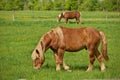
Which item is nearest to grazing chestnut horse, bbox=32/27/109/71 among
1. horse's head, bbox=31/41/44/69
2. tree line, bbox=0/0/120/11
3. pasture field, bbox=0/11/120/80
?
horse's head, bbox=31/41/44/69

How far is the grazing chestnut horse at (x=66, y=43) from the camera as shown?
4.34m

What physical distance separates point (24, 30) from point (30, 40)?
1.51 metres

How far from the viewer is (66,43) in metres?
4.44

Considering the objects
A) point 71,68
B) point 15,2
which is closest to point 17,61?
point 71,68

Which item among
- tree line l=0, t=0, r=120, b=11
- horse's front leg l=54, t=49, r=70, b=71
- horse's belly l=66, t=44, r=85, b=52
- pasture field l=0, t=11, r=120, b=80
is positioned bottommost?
pasture field l=0, t=11, r=120, b=80

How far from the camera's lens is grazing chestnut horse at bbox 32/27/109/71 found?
434cm

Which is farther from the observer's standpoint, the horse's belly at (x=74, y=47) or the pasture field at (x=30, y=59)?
the horse's belly at (x=74, y=47)

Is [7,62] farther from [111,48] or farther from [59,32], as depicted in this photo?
[111,48]

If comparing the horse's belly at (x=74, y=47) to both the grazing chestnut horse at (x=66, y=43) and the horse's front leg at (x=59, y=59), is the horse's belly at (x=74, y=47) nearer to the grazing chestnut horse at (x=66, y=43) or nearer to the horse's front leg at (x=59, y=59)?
the grazing chestnut horse at (x=66, y=43)

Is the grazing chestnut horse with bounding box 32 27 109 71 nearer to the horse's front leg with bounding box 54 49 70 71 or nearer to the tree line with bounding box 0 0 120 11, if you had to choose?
the horse's front leg with bounding box 54 49 70 71

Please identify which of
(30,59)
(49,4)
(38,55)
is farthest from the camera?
(49,4)

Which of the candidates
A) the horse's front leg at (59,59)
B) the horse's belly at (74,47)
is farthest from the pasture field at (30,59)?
the horse's belly at (74,47)

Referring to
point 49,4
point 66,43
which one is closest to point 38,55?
point 66,43

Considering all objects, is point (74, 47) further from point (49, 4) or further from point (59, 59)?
point (49, 4)
